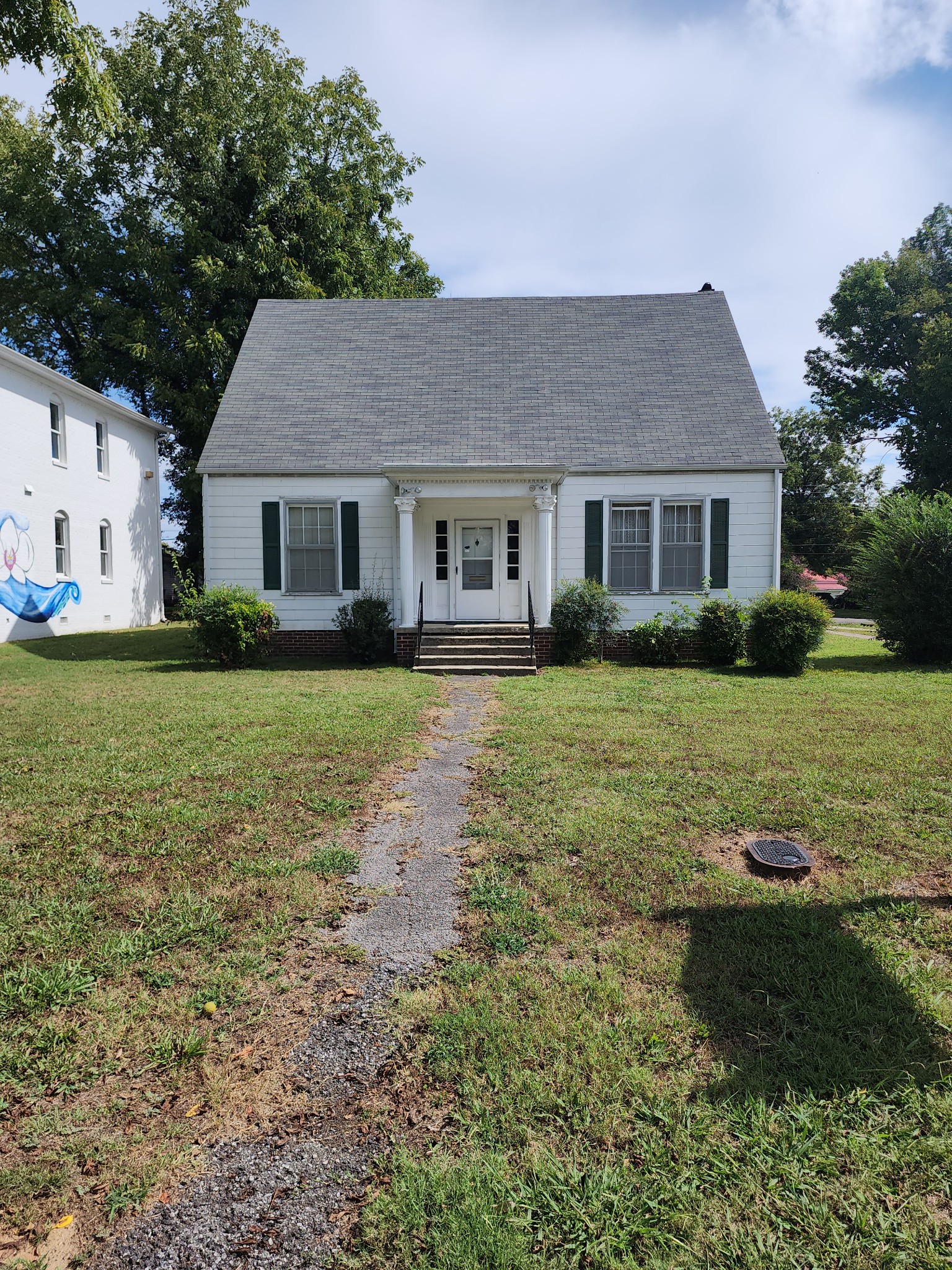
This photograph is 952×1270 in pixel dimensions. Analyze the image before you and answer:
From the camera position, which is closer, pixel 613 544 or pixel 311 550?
pixel 613 544

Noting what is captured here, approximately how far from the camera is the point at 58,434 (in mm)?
19219

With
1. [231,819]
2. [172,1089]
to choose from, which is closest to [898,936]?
[172,1089]

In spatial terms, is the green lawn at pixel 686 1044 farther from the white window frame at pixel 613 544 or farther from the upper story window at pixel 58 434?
the upper story window at pixel 58 434

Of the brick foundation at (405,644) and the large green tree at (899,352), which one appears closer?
the brick foundation at (405,644)

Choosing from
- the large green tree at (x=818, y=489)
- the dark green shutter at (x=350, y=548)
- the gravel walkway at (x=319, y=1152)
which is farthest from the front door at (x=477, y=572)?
the large green tree at (x=818, y=489)

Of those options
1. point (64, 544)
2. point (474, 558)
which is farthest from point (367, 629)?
point (64, 544)

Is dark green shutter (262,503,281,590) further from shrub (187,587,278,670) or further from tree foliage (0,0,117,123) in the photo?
tree foliage (0,0,117,123)

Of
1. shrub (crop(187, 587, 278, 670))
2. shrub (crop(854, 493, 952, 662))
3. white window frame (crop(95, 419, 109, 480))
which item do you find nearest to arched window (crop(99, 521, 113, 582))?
white window frame (crop(95, 419, 109, 480))

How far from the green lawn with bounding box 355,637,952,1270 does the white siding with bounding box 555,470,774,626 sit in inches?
368

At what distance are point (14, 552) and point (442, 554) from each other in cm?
1077

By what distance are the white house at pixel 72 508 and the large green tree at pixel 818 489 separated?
118 ft

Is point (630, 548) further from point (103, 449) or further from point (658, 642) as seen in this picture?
point (103, 449)

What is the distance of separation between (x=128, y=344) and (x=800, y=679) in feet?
74.0

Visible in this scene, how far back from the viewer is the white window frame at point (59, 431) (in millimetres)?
19047
